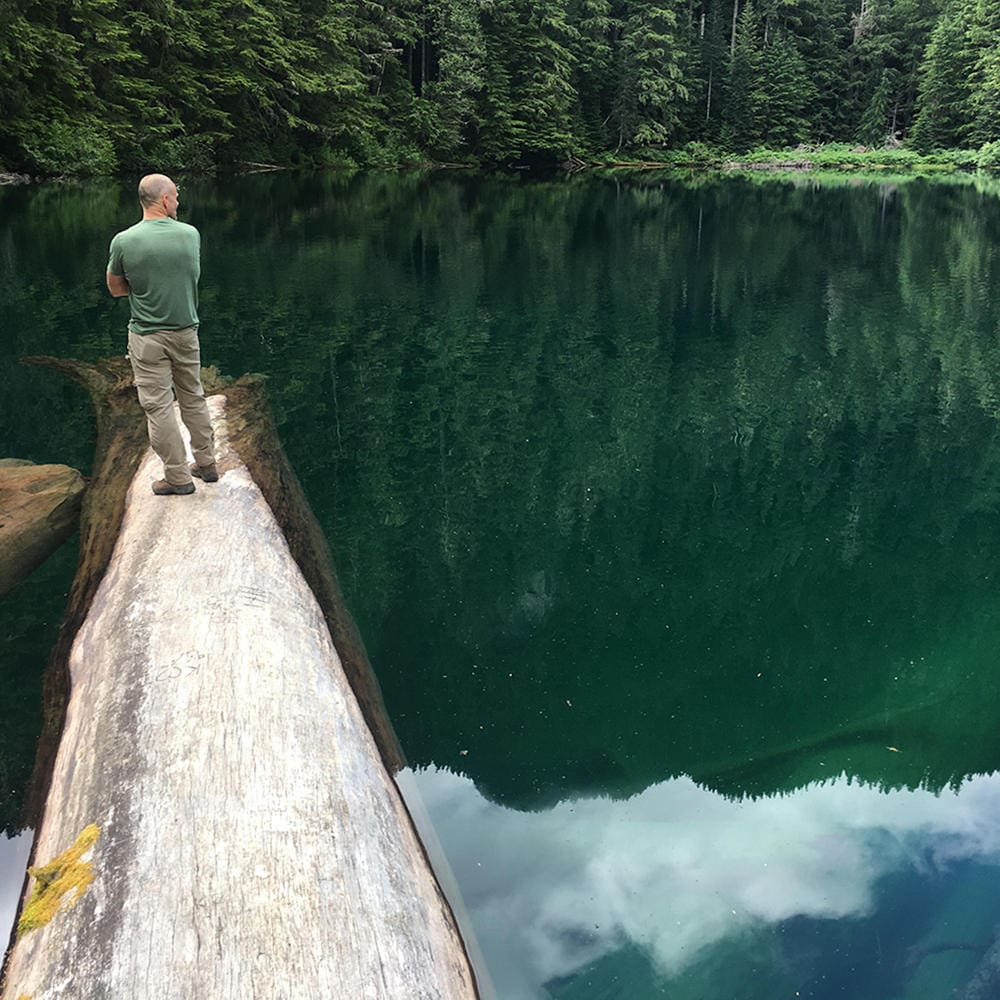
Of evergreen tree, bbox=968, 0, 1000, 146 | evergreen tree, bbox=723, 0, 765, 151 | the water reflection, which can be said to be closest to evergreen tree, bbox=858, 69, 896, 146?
evergreen tree, bbox=968, 0, 1000, 146

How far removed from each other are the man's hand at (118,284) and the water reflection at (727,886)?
3261 mm

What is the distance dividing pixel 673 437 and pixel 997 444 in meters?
3.52

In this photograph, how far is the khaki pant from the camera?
207 inches

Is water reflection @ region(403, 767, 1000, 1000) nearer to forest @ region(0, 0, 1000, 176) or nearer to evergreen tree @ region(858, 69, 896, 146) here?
forest @ region(0, 0, 1000, 176)

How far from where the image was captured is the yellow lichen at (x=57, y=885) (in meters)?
2.62

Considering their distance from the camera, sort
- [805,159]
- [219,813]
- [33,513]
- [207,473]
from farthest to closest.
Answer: [805,159] → [33,513] → [207,473] → [219,813]

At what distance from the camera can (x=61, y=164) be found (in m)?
28.8

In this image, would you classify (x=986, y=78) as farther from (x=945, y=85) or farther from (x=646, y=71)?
(x=646, y=71)

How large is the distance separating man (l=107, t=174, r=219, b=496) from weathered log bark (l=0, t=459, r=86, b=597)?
1124mm

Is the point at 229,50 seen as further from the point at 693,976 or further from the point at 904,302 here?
the point at 693,976

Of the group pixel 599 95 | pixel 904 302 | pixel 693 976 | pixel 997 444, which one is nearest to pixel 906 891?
pixel 693 976

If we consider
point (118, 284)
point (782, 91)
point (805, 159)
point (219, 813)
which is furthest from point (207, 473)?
point (782, 91)

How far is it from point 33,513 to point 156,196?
8.33 ft

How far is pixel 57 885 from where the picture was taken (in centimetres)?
270
